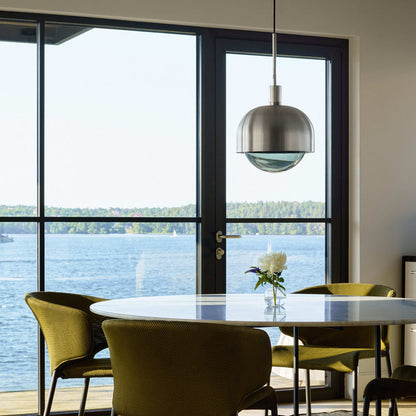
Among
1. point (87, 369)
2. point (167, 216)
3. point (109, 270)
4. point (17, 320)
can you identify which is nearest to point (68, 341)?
point (87, 369)

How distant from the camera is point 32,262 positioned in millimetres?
4590

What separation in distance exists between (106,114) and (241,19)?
111 cm

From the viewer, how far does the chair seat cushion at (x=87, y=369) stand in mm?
3373

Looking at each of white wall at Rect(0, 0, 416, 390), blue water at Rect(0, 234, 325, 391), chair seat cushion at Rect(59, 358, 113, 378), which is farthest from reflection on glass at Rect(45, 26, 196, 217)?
chair seat cushion at Rect(59, 358, 113, 378)

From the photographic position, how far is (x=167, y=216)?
4.90m

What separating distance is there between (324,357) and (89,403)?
1.76 m

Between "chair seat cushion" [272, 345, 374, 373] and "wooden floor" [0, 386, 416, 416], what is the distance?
1.08 meters

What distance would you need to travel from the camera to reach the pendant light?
121 inches

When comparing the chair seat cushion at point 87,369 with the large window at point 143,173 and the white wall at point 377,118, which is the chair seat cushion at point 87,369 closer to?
the large window at point 143,173

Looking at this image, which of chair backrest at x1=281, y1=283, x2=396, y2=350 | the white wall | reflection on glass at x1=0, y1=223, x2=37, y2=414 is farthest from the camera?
the white wall

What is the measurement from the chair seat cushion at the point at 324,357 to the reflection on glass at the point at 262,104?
145cm

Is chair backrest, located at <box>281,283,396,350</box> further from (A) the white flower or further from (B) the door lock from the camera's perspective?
(B) the door lock

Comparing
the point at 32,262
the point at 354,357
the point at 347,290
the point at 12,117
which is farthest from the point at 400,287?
the point at 12,117

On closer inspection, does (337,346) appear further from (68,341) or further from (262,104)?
(262,104)
